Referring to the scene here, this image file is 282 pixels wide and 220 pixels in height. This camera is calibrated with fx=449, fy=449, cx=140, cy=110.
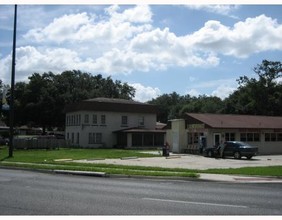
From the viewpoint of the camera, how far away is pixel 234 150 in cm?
3719

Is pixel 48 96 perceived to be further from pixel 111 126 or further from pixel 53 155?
pixel 53 155

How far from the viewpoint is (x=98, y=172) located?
21812 millimetres

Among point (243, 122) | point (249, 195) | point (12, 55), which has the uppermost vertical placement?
point (12, 55)

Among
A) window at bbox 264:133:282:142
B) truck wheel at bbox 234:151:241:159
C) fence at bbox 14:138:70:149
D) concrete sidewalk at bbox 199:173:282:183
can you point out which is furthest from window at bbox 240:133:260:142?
concrete sidewalk at bbox 199:173:282:183

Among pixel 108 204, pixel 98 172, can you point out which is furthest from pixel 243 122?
pixel 108 204

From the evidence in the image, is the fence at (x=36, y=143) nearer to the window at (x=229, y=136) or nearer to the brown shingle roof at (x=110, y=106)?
the brown shingle roof at (x=110, y=106)

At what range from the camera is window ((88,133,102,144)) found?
62.0m

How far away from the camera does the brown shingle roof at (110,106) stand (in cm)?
6131

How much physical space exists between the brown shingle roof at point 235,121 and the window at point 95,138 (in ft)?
60.0

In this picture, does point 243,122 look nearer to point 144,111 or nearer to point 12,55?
point 144,111

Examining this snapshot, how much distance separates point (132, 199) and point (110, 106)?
50.9 meters

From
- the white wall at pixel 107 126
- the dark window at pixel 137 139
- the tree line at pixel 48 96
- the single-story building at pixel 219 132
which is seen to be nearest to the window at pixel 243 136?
the single-story building at pixel 219 132

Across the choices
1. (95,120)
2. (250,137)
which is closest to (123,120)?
(95,120)

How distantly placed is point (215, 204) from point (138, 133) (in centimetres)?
5043
